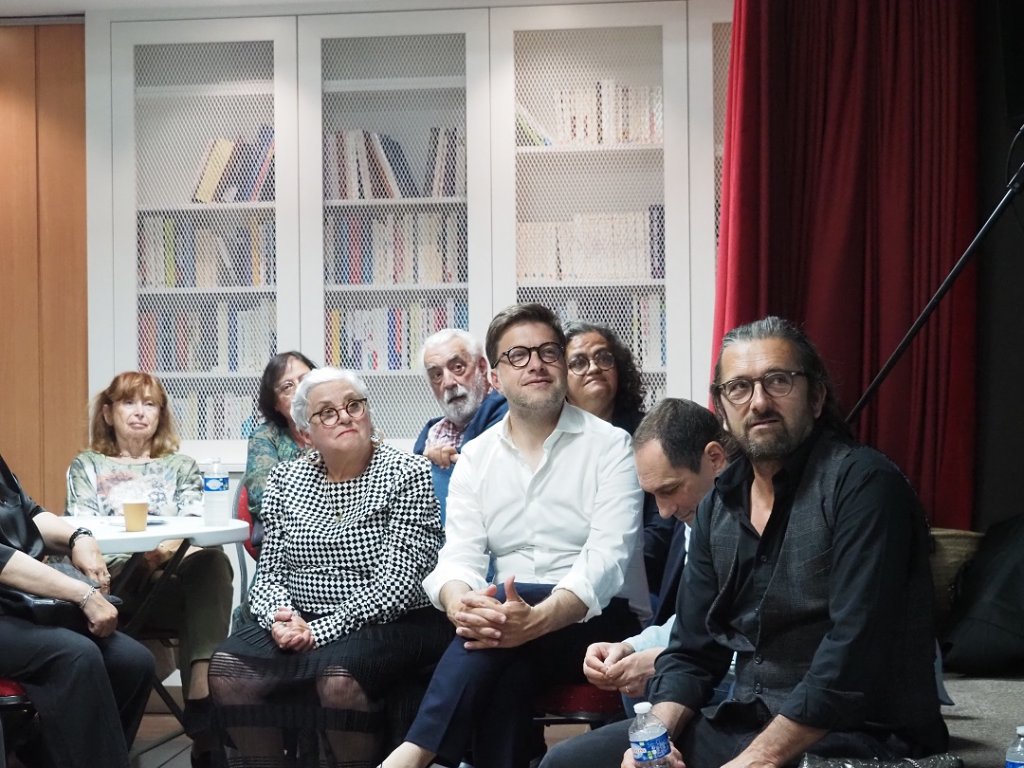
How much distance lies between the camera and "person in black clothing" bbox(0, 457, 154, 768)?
112 inches

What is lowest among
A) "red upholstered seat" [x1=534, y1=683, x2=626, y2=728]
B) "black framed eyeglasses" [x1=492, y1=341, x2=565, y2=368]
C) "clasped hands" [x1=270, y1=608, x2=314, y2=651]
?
"red upholstered seat" [x1=534, y1=683, x2=626, y2=728]

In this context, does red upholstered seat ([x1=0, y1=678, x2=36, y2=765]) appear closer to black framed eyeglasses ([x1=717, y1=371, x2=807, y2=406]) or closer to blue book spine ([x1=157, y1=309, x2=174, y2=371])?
black framed eyeglasses ([x1=717, y1=371, x2=807, y2=406])

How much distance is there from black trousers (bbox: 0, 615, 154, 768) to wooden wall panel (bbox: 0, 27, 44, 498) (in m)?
2.26

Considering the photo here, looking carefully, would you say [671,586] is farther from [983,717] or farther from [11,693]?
[11,693]

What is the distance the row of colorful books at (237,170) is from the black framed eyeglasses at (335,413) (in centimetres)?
204

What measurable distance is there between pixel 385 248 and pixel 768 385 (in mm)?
3001

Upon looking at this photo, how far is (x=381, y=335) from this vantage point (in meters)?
4.90

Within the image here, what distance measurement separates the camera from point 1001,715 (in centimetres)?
254

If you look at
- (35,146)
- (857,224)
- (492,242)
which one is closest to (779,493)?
(857,224)

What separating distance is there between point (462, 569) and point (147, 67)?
121 inches

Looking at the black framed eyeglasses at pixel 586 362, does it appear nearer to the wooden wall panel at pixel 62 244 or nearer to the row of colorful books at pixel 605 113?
the row of colorful books at pixel 605 113

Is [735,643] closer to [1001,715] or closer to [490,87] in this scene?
[1001,715]

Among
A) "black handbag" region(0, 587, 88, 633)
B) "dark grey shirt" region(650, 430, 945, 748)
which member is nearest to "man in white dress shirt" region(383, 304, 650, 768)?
"dark grey shirt" region(650, 430, 945, 748)

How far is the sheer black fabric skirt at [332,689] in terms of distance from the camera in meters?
2.79
